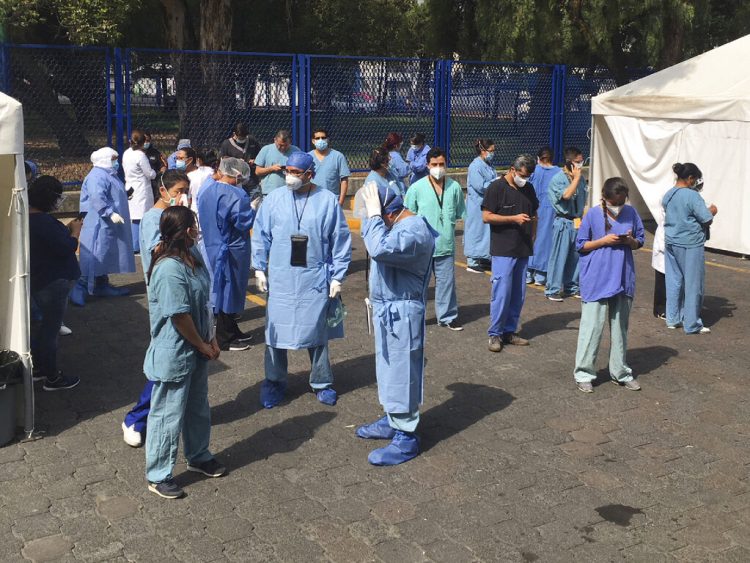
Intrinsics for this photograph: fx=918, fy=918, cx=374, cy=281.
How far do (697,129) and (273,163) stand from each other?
6.32 metres

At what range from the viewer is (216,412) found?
667 centimetres

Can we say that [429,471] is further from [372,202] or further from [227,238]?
[227,238]

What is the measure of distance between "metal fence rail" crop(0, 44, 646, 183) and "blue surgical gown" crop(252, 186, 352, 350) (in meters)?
7.54

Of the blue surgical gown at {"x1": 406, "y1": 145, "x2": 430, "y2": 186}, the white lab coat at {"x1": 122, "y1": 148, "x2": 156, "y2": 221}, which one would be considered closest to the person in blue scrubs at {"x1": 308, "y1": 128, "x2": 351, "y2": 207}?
the blue surgical gown at {"x1": 406, "y1": 145, "x2": 430, "y2": 186}

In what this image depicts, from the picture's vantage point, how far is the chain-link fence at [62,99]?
12781mm

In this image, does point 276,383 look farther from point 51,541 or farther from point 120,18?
point 120,18

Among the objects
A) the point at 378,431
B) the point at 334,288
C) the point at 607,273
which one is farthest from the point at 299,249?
the point at 607,273

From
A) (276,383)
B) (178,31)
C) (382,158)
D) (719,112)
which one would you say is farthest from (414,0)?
(276,383)

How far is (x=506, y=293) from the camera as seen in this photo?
818cm

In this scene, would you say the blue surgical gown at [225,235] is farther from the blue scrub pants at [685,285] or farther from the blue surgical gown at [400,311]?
the blue scrub pants at [685,285]

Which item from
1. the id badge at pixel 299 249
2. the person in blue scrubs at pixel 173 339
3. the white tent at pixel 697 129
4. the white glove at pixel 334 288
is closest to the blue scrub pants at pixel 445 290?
the white glove at pixel 334 288

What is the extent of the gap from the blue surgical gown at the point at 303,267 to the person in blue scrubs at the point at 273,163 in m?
4.02

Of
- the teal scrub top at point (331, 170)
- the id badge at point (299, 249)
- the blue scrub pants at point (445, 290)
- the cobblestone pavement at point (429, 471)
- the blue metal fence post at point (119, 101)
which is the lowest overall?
the cobblestone pavement at point (429, 471)

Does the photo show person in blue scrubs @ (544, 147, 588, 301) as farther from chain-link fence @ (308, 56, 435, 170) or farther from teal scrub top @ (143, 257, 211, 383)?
chain-link fence @ (308, 56, 435, 170)
